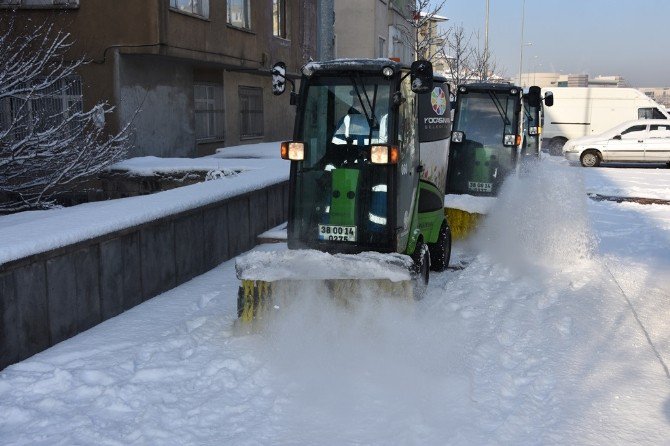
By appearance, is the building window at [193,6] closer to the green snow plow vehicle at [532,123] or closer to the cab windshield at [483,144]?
the cab windshield at [483,144]

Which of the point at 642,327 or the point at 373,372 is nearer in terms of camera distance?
the point at 373,372

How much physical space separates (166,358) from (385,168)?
2673mm

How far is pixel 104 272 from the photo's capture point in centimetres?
647

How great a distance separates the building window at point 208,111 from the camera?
18266mm

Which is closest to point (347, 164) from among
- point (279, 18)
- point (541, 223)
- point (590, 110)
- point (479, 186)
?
point (541, 223)

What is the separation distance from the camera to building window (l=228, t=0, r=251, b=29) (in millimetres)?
17938

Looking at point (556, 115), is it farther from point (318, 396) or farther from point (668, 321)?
point (318, 396)

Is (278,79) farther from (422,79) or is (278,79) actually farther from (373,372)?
(373,372)

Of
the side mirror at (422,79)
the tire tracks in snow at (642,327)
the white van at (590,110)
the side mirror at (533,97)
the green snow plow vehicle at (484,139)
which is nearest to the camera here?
the tire tracks in snow at (642,327)

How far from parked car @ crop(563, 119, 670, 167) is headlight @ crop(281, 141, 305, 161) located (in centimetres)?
2054

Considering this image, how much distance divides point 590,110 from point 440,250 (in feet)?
76.6

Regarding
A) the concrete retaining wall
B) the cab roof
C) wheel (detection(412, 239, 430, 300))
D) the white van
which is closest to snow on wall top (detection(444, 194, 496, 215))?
wheel (detection(412, 239, 430, 300))

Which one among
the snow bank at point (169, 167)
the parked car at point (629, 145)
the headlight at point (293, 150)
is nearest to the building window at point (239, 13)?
the snow bank at point (169, 167)

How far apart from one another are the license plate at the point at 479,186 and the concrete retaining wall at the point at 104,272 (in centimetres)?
387
